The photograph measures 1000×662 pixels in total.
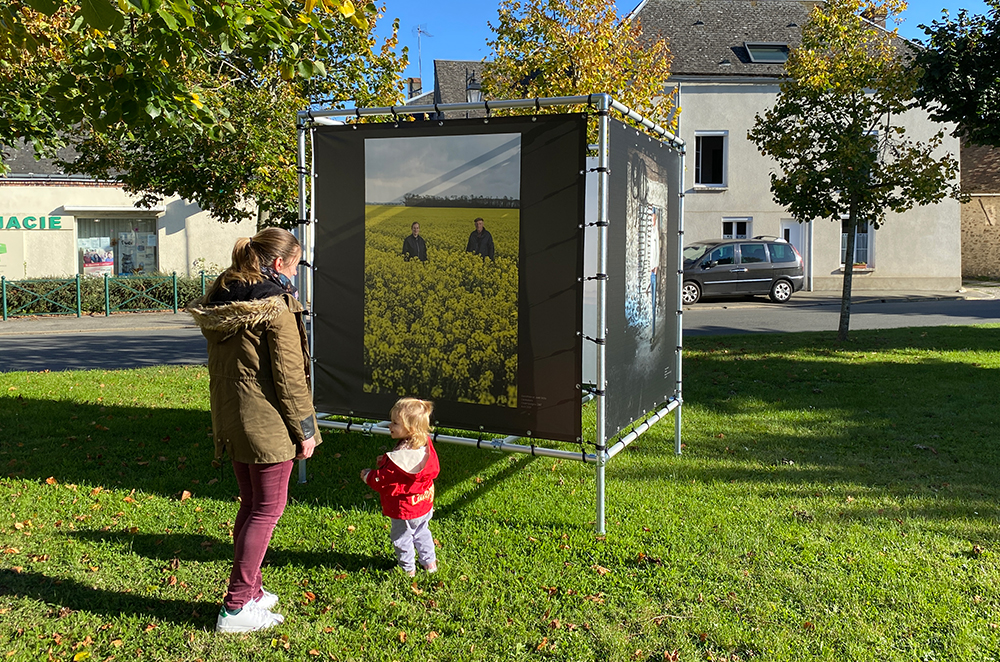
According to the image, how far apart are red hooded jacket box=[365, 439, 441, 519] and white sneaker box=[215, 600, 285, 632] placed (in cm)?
82

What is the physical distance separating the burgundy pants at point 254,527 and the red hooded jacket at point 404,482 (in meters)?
0.65

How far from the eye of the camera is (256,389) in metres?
3.73

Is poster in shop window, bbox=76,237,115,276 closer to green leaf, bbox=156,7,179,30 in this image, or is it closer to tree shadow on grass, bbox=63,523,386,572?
tree shadow on grass, bbox=63,523,386,572

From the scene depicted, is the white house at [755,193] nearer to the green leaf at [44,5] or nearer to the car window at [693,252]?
the car window at [693,252]

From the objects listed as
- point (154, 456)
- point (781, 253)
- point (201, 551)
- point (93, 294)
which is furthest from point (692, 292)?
point (201, 551)

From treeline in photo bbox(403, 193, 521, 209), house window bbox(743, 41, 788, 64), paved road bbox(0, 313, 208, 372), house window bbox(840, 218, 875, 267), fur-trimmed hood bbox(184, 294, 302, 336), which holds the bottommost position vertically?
paved road bbox(0, 313, 208, 372)

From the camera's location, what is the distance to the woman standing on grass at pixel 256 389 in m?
3.69

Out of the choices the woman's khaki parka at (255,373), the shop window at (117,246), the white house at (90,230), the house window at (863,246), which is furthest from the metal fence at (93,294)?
the house window at (863,246)

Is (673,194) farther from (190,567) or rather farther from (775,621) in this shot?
(190,567)

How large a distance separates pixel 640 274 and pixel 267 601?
3446 mm

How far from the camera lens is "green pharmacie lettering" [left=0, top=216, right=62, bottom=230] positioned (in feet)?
83.9

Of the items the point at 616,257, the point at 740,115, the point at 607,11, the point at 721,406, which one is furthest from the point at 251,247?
the point at 740,115

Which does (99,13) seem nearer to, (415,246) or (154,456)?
(415,246)

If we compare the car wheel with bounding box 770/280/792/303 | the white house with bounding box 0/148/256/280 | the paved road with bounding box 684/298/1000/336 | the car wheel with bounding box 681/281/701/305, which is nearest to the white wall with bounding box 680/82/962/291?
the paved road with bounding box 684/298/1000/336
